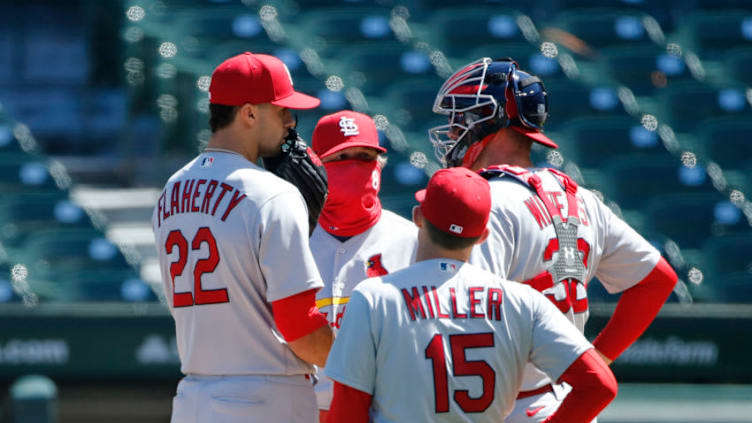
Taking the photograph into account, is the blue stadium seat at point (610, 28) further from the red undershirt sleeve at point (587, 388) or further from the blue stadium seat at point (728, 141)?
the red undershirt sleeve at point (587, 388)

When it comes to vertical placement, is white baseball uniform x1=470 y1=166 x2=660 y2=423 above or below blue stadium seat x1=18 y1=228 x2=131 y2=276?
above

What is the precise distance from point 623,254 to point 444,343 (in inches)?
34.5

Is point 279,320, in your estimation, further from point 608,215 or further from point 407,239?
point 608,215

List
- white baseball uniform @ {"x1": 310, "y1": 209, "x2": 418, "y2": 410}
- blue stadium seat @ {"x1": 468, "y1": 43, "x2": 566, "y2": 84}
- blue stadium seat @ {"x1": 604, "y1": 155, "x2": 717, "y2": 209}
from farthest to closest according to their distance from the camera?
blue stadium seat @ {"x1": 468, "y1": 43, "x2": 566, "y2": 84}
blue stadium seat @ {"x1": 604, "y1": 155, "x2": 717, "y2": 209}
white baseball uniform @ {"x1": 310, "y1": 209, "x2": 418, "y2": 410}

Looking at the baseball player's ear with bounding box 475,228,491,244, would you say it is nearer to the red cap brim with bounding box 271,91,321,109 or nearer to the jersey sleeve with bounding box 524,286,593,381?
the jersey sleeve with bounding box 524,286,593,381

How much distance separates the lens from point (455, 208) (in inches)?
76.1

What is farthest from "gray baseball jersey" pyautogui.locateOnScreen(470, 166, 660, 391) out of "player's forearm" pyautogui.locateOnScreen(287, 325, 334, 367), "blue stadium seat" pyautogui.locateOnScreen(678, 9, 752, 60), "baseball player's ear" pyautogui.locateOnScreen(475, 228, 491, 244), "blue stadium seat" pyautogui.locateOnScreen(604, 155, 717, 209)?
"blue stadium seat" pyautogui.locateOnScreen(678, 9, 752, 60)

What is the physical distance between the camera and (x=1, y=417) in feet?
16.2

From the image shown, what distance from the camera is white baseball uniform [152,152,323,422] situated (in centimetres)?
221

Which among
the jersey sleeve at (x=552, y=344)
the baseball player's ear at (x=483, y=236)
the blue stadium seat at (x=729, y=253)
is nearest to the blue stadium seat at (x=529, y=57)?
the blue stadium seat at (x=729, y=253)

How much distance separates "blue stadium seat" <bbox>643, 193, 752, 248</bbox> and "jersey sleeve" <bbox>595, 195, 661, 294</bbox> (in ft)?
13.5

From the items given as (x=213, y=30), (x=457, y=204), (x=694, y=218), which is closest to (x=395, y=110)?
(x=213, y=30)

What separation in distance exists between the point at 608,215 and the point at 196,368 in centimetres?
118

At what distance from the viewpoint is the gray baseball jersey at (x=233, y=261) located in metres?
2.21
